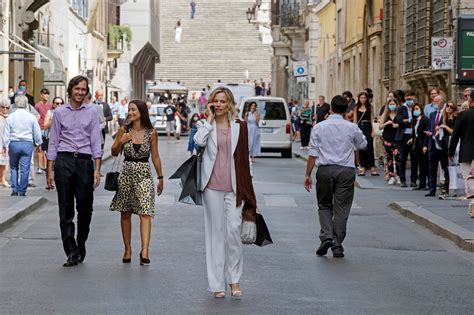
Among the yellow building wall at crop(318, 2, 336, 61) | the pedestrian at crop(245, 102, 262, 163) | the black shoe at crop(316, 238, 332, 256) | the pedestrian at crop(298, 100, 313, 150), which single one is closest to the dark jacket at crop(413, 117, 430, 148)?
the black shoe at crop(316, 238, 332, 256)

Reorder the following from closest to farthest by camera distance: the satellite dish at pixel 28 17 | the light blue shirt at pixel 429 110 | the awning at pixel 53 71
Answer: the light blue shirt at pixel 429 110 < the satellite dish at pixel 28 17 < the awning at pixel 53 71

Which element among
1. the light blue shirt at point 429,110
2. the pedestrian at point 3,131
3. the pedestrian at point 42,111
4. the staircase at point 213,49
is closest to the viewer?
the pedestrian at point 3,131

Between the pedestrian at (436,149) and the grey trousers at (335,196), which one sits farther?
the pedestrian at (436,149)

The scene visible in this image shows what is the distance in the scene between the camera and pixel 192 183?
11992 millimetres

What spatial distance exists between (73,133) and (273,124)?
92.8 ft

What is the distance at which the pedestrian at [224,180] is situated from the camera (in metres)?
11.8

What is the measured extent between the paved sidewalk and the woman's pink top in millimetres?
4923

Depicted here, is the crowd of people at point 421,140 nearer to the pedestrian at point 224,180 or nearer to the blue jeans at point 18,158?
the blue jeans at point 18,158

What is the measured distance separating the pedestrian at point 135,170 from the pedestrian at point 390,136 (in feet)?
45.1

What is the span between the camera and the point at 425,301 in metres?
11.6

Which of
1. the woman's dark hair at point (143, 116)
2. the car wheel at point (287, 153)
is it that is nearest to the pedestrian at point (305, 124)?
the car wheel at point (287, 153)

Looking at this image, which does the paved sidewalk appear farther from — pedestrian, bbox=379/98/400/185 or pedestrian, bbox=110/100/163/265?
pedestrian, bbox=110/100/163/265

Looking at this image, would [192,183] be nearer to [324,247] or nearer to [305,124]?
[324,247]

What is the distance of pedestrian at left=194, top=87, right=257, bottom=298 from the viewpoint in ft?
38.8
